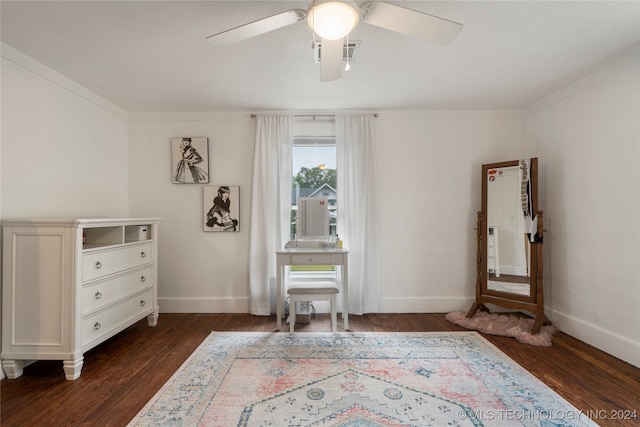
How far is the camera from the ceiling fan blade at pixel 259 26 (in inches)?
59.9

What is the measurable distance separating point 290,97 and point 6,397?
10.6 ft

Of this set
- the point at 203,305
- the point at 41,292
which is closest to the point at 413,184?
the point at 203,305

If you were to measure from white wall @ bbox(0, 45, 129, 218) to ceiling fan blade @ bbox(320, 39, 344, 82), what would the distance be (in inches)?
91.9

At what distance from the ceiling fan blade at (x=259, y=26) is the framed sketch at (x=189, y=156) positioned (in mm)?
2134

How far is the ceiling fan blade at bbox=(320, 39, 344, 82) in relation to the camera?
1.67 meters

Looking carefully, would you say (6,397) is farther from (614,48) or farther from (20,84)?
(614,48)

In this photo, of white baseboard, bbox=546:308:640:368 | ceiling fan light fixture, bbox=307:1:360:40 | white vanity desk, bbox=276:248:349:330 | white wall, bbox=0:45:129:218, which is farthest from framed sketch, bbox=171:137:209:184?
white baseboard, bbox=546:308:640:368

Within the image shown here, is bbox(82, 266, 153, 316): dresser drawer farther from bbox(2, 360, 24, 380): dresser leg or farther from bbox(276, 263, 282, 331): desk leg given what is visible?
bbox(276, 263, 282, 331): desk leg

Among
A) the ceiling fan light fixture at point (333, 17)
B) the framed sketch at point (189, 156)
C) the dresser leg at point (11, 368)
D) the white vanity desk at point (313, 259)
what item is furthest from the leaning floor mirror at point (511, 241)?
the dresser leg at point (11, 368)

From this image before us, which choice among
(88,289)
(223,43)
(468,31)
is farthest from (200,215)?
(468,31)

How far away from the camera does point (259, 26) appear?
1579mm

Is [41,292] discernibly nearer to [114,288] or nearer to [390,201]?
[114,288]

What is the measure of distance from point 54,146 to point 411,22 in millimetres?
2978

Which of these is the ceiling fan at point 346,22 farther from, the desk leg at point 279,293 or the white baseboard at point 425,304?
the white baseboard at point 425,304
